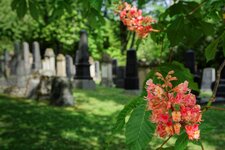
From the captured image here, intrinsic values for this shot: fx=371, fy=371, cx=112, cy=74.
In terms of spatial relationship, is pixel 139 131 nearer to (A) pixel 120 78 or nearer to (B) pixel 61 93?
(B) pixel 61 93

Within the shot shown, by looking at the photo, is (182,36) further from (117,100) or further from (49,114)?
(117,100)

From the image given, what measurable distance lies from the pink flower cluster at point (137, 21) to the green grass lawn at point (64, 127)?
4040 millimetres

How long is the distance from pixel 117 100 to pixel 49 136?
647cm

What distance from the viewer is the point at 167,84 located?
1468mm

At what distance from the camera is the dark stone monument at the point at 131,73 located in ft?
57.0

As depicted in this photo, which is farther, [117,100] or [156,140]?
[117,100]

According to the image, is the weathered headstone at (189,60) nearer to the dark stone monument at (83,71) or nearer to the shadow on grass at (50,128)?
the dark stone monument at (83,71)

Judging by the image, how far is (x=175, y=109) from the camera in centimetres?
141

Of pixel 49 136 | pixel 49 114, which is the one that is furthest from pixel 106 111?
pixel 49 136

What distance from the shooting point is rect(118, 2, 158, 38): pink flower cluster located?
2.71 meters

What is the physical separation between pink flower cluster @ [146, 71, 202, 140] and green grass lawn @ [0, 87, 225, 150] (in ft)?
17.0

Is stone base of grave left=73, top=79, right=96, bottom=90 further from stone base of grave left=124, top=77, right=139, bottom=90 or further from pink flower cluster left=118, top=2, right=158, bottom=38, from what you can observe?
pink flower cluster left=118, top=2, right=158, bottom=38

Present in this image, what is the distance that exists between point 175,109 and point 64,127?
8.13 m

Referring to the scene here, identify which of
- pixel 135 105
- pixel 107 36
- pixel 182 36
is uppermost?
pixel 107 36
